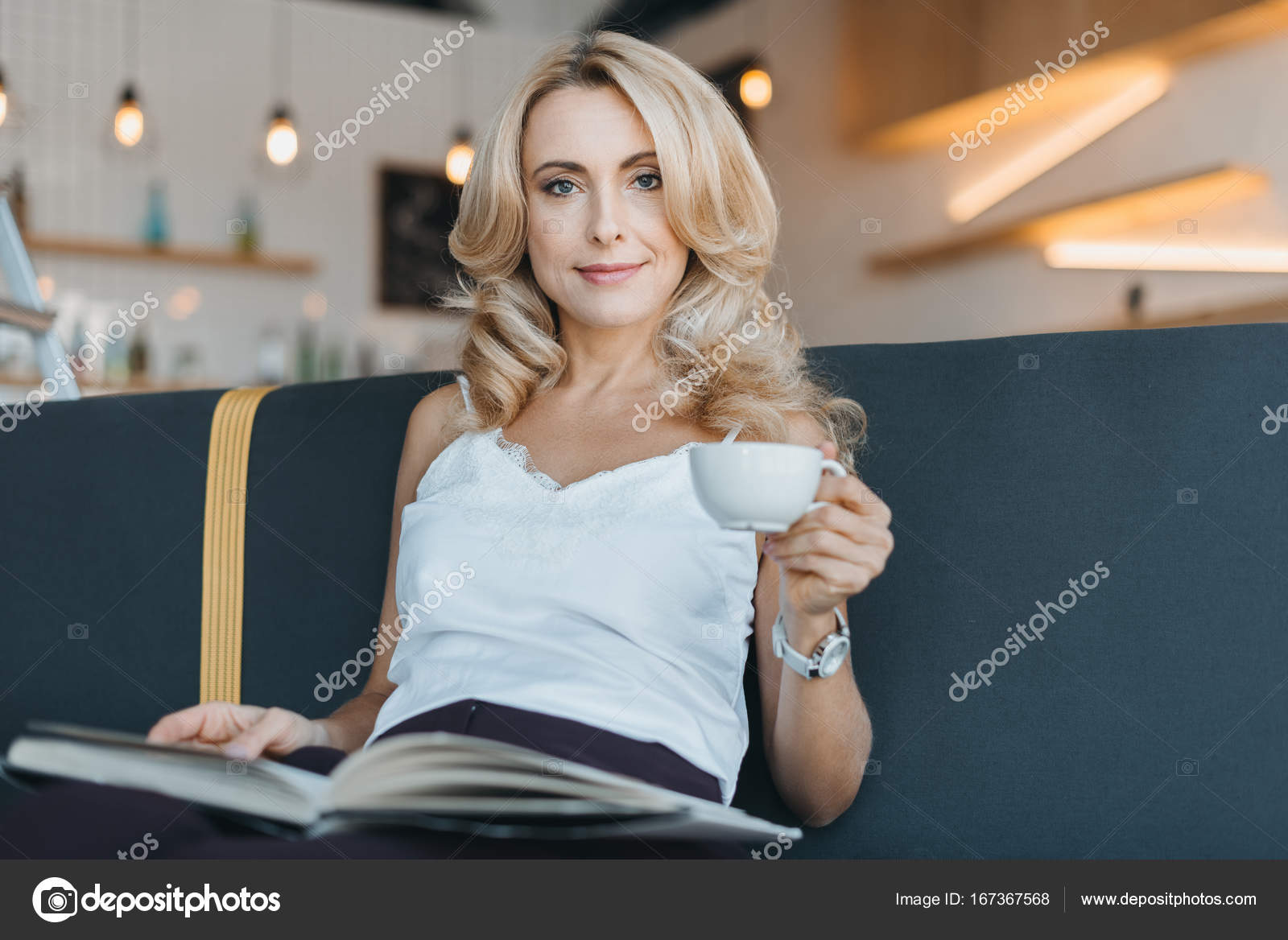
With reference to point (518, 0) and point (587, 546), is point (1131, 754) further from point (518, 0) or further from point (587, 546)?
point (518, 0)

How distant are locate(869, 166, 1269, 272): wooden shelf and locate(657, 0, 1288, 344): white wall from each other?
0.04 m

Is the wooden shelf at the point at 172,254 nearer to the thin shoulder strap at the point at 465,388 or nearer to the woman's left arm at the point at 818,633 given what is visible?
the thin shoulder strap at the point at 465,388

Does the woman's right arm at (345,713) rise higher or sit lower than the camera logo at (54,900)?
higher

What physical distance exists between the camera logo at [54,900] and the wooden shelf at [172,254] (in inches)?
154

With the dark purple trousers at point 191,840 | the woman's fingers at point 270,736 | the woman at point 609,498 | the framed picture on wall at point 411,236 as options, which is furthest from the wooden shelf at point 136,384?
the dark purple trousers at point 191,840

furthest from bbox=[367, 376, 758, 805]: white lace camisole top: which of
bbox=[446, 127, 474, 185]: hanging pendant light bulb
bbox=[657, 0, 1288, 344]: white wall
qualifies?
bbox=[446, 127, 474, 185]: hanging pendant light bulb

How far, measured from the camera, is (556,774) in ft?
2.31

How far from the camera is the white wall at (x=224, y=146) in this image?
423cm

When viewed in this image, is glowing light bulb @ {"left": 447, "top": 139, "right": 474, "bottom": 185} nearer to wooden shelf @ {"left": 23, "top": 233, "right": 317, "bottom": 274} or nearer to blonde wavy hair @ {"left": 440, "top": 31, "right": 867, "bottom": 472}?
wooden shelf @ {"left": 23, "top": 233, "right": 317, "bottom": 274}

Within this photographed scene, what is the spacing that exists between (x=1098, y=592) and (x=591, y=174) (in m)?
0.70

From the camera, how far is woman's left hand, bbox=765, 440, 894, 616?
847mm

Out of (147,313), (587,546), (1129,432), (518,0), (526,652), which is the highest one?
(518,0)

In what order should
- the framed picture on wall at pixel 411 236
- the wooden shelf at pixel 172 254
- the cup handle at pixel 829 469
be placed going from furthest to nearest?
the framed picture on wall at pixel 411 236 < the wooden shelf at pixel 172 254 < the cup handle at pixel 829 469

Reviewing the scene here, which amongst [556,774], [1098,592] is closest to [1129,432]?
[1098,592]
